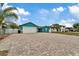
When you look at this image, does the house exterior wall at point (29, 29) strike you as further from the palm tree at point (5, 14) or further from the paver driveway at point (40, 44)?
the palm tree at point (5, 14)

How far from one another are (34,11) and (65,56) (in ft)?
2.19

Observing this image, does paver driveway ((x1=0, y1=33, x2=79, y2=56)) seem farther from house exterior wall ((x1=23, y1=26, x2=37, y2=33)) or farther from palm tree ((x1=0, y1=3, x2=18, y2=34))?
palm tree ((x1=0, y1=3, x2=18, y2=34))

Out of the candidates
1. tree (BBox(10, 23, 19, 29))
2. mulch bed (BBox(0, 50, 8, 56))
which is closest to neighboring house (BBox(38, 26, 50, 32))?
tree (BBox(10, 23, 19, 29))

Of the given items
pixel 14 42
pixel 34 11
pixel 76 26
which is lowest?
pixel 14 42

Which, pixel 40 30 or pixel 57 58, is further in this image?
pixel 40 30

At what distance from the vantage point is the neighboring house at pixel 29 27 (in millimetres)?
2738

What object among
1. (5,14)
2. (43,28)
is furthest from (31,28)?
(5,14)

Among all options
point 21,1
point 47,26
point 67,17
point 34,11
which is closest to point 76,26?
point 67,17

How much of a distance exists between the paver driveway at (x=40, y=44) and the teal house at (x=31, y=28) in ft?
0.17

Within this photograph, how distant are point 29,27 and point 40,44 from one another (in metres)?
0.26

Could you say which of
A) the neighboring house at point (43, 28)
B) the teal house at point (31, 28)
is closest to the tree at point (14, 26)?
the teal house at point (31, 28)

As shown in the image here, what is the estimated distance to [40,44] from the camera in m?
2.72

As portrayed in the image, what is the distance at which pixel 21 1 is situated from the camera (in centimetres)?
268

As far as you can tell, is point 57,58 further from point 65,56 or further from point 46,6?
point 46,6
